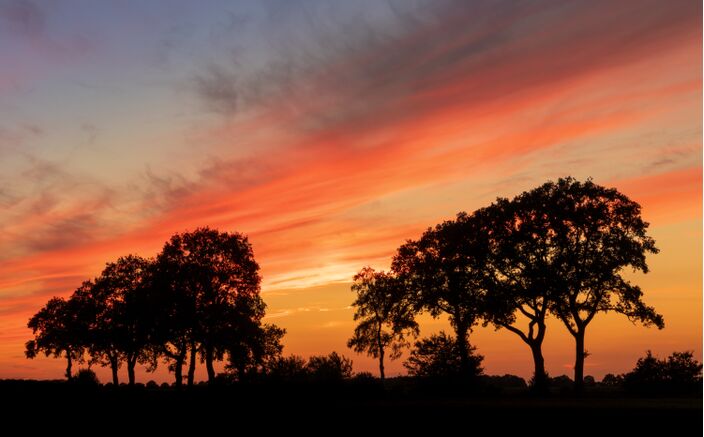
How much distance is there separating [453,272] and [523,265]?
24.5ft

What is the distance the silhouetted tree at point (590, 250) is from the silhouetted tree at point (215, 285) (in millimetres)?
35343

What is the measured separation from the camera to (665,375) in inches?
2293

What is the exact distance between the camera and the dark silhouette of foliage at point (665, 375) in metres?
56.5

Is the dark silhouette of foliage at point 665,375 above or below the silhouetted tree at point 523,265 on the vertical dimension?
below

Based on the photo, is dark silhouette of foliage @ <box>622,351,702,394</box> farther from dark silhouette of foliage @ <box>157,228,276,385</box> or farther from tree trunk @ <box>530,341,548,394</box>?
dark silhouette of foliage @ <box>157,228,276,385</box>

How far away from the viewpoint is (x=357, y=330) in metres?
82.1

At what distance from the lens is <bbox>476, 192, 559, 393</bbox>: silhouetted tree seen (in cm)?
6181

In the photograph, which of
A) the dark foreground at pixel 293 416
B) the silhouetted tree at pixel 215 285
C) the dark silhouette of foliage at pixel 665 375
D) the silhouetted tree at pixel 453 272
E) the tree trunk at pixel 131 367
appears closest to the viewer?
the dark foreground at pixel 293 416

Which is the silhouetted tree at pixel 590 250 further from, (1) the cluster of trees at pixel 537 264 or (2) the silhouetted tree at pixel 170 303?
(2) the silhouetted tree at pixel 170 303

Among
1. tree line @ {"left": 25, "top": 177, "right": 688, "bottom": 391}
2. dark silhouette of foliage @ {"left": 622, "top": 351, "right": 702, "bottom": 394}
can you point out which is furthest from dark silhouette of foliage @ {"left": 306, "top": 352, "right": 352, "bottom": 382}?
dark silhouette of foliage @ {"left": 622, "top": 351, "right": 702, "bottom": 394}

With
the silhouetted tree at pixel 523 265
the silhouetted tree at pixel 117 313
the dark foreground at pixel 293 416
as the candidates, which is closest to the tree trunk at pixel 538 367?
the silhouetted tree at pixel 523 265

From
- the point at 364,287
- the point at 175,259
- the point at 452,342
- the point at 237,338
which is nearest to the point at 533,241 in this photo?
the point at 452,342

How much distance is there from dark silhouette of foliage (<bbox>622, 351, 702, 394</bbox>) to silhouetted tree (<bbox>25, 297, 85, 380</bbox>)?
77.2m

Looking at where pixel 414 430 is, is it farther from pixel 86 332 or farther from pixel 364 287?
pixel 86 332
